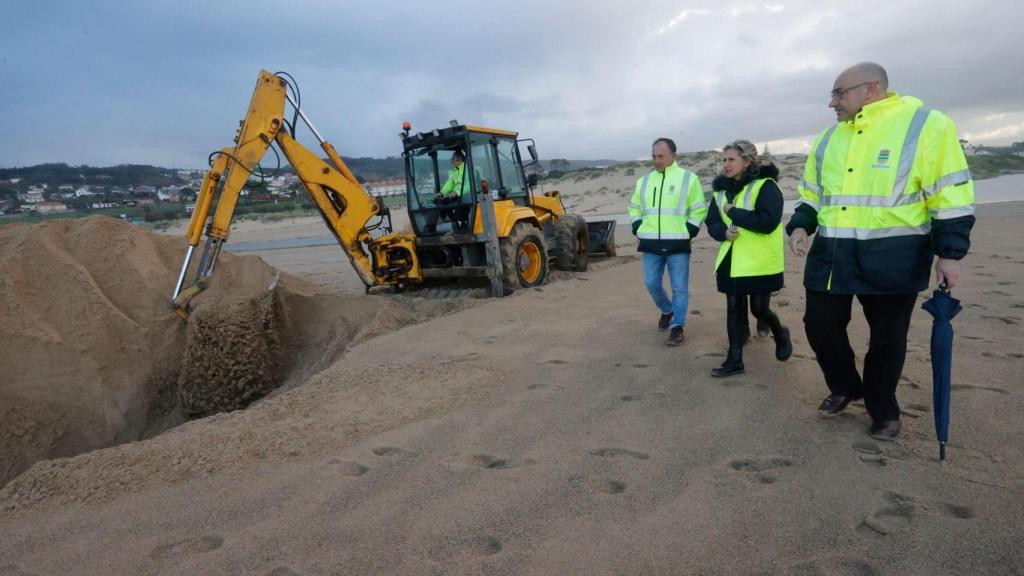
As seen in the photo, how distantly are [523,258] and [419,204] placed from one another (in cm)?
170

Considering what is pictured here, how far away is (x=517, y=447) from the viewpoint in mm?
3285

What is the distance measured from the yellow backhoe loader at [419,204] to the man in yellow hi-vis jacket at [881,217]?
5.14 meters

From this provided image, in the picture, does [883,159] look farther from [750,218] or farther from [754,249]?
[754,249]

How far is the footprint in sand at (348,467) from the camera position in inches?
122

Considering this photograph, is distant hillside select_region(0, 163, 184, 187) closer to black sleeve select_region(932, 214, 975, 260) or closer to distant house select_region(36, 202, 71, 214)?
distant house select_region(36, 202, 71, 214)

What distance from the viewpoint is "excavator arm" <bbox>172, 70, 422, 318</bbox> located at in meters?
6.75

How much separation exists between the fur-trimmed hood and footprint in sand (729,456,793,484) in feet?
6.32

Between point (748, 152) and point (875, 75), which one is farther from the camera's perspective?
point (748, 152)

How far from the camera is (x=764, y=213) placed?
390 cm

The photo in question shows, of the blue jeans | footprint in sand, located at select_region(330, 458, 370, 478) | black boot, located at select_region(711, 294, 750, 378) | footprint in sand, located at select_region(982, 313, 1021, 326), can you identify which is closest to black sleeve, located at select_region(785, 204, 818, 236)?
black boot, located at select_region(711, 294, 750, 378)

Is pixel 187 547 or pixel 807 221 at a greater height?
pixel 807 221

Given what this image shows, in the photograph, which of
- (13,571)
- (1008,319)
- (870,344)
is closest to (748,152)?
(870,344)

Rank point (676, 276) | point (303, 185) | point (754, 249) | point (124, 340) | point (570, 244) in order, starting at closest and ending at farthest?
point (754, 249) → point (676, 276) → point (124, 340) → point (303, 185) → point (570, 244)

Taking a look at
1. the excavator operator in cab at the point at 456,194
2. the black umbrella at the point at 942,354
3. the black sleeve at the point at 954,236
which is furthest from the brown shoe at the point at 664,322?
the excavator operator in cab at the point at 456,194
